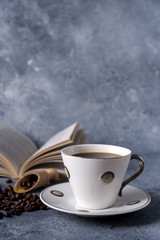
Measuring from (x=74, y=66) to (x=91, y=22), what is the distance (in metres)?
0.30

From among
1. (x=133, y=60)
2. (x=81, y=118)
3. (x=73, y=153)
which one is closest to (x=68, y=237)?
(x=73, y=153)

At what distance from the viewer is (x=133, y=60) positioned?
2.43 meters

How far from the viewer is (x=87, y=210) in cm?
123

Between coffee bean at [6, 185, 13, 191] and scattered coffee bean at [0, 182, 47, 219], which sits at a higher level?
scattered coffee bean at [0, 182, 47, 219]

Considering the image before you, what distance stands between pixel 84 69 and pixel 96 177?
1330 mm

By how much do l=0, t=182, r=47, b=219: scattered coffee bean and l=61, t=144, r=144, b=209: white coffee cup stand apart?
177 mm

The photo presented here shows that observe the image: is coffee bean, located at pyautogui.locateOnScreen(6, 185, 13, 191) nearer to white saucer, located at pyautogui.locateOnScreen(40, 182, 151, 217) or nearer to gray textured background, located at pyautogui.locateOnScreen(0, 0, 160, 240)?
white saucer, located at pyautogui.locateOnScreen(40, 182, 151, 217)

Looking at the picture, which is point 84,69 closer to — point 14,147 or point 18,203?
point 14,147

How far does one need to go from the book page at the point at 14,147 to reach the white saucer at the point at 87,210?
0.39 meters

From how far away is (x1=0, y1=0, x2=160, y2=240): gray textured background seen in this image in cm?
240

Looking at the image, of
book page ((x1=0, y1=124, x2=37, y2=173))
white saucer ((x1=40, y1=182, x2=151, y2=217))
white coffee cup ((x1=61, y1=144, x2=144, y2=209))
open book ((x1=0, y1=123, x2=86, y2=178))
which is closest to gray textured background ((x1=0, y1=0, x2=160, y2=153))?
book page ((x1=0, y1=124, x2=37, y2=173))

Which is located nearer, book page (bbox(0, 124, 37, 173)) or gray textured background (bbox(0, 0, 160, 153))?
book page (bbox(0, 124, 37, 173))

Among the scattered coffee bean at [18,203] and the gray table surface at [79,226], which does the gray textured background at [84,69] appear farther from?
the gray table surface at [79,226]

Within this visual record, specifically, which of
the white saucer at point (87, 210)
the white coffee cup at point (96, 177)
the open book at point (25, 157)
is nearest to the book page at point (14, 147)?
the open book at point (25, 157)
